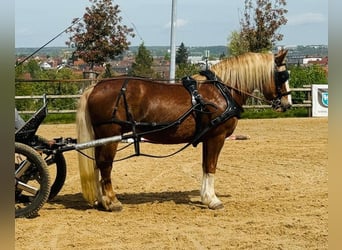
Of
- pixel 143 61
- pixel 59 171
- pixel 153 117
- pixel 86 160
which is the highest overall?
pixel 143 61

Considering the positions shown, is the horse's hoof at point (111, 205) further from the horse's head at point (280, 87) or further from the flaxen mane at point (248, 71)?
the horse's head at point (280, 87)

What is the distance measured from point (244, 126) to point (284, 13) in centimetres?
1247

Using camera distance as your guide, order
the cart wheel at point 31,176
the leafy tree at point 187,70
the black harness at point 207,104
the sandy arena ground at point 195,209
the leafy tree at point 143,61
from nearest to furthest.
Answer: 1. the sandy arena ground at point 195,209
2. the cart wheel at point 31,176
3. the black harness at point 207,104
4. the leafy tree at point 187,70
5. the leafy tree at point 143,61

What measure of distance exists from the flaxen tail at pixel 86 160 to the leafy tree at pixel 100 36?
1781 centimetres

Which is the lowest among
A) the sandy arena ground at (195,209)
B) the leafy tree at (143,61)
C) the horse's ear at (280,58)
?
the sandy arena ground at (195,209)

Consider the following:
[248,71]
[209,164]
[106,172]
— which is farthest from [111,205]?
[248,71]

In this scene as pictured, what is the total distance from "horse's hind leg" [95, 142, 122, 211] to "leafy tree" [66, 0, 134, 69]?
1797 cm

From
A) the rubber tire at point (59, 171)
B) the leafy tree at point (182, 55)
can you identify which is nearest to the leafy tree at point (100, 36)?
the leafy tree at point (182, 55)

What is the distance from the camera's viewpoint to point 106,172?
5.91 meters

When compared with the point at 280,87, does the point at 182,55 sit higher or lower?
higher

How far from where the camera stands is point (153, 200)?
6.50 m

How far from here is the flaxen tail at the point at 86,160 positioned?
5.89 meters

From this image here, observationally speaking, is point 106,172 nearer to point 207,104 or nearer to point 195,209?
point 195,209

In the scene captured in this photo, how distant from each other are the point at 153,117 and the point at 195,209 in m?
1.16
